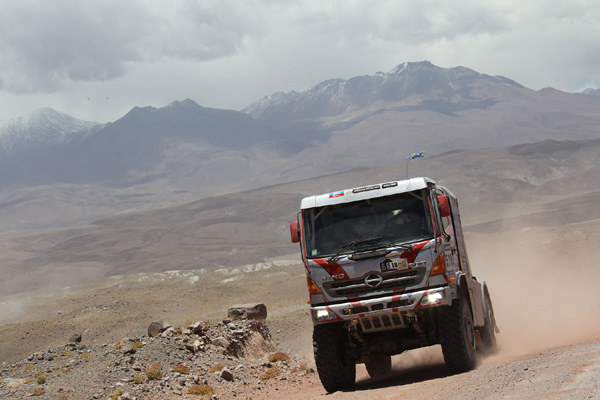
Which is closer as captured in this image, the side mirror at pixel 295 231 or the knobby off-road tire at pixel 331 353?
the side mirror at pixel 295 231

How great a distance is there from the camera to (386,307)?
37.7 feet

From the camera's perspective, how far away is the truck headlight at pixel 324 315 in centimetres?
1171

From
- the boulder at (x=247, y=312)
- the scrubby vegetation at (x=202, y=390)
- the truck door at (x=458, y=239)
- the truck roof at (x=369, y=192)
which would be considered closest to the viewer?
the truck roof at (x=369, y=192)

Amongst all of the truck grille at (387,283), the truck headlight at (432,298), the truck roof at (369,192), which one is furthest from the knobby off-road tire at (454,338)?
the truck roof at (369,192)

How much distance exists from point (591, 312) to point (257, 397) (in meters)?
12.0

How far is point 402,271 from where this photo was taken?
1144cm

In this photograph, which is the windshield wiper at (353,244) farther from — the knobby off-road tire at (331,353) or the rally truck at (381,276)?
the knobby off-road tire at (331,353)

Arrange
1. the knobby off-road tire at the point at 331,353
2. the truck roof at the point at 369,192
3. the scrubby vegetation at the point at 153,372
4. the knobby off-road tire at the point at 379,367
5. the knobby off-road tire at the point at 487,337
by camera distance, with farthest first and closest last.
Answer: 1. the scrubby vegetation at the point at 153,372
2. the knobby off-road tire at the point at 487,337
3. the knobby off-road tire at the point at 379,367
4. the knobby off-road tire at the point at 331,353
5. the truck roof at the point at 369,192

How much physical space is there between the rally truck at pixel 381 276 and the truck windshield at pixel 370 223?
2 centimetres

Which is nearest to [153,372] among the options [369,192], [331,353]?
[331,353]

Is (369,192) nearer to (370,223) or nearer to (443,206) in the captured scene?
(370,223)

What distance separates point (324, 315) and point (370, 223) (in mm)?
1694

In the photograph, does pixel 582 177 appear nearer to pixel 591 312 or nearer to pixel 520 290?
pixel 520 290

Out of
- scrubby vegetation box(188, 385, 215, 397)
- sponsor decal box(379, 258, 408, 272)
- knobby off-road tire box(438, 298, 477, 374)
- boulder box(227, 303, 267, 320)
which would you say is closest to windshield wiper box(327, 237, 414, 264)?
sponsor decal box(379, 258, 408, 272)
